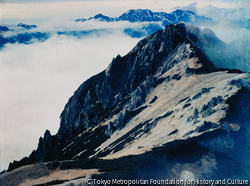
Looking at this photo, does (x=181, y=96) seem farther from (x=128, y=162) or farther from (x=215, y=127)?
(x=128, y=162)

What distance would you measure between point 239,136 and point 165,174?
39022 millimetres

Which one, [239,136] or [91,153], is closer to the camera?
[239,136]

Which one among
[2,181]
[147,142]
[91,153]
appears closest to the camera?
[2,181]

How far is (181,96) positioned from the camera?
164875 millimetres

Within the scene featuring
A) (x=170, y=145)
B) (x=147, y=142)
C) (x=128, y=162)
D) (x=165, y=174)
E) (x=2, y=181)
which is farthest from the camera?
(x=147, y=142)

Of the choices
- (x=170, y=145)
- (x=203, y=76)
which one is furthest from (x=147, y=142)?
(x=203, y=76)

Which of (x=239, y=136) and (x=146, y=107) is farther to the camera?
(x=146, y=107)

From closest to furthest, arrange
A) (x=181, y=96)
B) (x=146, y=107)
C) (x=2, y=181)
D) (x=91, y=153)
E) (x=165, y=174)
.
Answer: (x=165, y=174) < (x=2, y=181) < (x=181, y=96) < (x=91, y=153) < (x=146, y=107)

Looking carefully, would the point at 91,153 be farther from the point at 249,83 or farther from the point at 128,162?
the point at 249,83

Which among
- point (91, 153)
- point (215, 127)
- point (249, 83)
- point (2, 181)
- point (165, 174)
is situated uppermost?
point (249, 83)

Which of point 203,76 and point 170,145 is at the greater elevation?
point 203,76

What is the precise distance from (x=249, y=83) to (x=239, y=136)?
148 feet

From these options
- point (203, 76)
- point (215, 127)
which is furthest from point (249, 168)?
point (203, 76)

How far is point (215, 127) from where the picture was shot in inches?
3937
